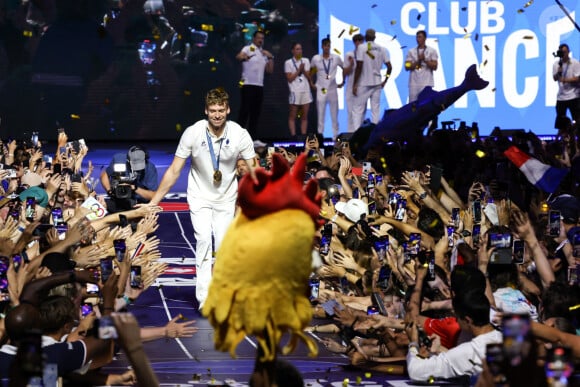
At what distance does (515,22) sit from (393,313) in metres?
15.9

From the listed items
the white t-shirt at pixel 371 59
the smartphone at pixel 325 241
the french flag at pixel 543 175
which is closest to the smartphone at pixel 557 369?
the smartphone at pixel 325 241

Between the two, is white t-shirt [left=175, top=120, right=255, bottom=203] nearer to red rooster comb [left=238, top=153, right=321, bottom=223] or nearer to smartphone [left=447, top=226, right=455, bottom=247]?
smartphone [left=447, top=226, right=455, bottom=247]

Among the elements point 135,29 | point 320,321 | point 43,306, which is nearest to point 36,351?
point 43,306

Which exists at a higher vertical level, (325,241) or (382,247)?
(382,247)

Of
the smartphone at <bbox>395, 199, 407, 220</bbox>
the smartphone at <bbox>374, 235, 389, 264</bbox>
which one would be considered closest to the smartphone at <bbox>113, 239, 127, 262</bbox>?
the smartphone at <bbox>374, 235, 389, 264</bbox>

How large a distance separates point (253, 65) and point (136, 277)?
560 inches

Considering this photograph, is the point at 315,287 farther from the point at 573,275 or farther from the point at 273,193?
the point at 273,193

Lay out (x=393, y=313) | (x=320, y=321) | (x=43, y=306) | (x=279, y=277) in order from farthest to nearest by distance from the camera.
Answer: (x=320, y=321) < (x=393, y=313) < (x=43, y=306) < (x=279, y=277)

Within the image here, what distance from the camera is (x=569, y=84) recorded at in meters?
19.8

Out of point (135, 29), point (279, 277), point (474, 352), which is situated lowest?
point (474, 352)

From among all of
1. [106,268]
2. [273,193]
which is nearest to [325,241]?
[106,268]

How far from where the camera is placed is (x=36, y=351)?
349 centimetres

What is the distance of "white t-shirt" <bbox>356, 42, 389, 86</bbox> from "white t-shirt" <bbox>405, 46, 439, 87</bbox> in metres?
0.49

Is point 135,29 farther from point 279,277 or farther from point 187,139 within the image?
point 279,277
